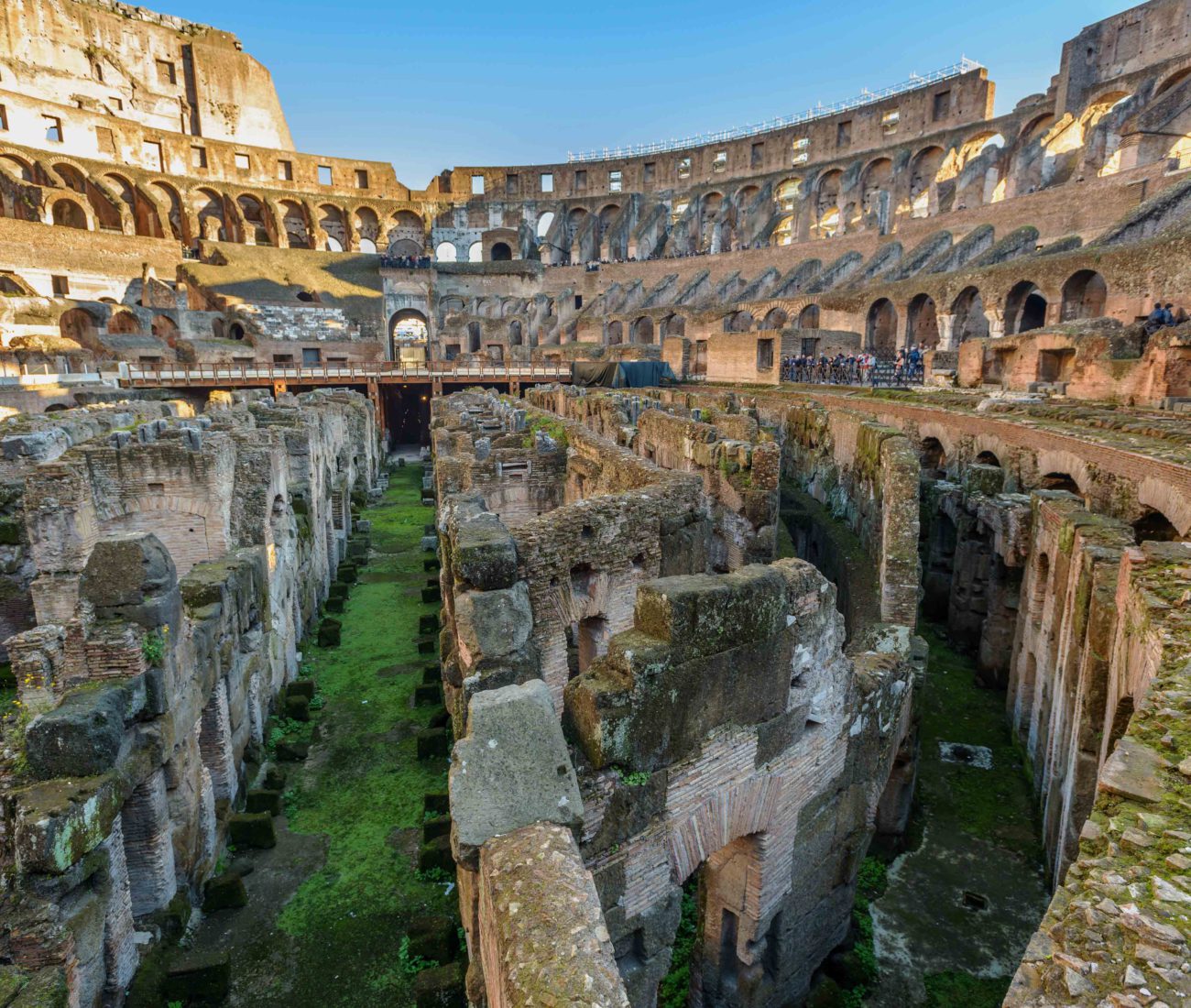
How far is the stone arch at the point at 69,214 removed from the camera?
1715 inches

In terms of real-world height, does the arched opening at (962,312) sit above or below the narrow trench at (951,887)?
above

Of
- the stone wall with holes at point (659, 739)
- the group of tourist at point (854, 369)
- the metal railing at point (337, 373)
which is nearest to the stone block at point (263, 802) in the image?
the stone wall with holes at point (659, 739)

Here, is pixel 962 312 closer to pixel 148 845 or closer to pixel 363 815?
pixel 363 815

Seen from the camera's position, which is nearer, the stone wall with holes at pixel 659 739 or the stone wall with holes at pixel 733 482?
the stone wall with holes at pixel 659 739

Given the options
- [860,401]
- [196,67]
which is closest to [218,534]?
[860,401]

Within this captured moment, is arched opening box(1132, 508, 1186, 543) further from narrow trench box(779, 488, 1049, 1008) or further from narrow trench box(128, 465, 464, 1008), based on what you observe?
narrow trench box(128, 465, 464, 1008)

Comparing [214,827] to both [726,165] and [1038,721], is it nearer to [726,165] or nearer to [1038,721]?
[1038,721]

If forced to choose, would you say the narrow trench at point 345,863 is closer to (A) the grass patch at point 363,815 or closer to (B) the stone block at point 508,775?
(A) the grass patch at point 363,815

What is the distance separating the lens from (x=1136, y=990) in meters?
2.17

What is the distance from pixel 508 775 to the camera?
3039 millimetres

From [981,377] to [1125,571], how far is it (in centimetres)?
1501

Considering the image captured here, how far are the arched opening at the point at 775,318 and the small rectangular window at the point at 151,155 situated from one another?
143 feet

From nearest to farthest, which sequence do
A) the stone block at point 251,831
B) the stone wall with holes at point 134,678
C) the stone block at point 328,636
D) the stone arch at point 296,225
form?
the stone wall with holes at point 134,678, the stone block at point 251,831, the stone block at point 328,636, the stone arch at point 296,225

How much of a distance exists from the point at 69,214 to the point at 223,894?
53093mm
